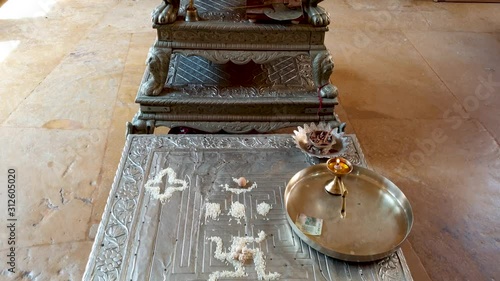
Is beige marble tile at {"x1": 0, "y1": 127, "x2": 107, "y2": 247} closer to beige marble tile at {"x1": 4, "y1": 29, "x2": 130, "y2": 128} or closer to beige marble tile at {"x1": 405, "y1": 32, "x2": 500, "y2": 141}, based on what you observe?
beige marble tile at {"x1": 4, "y1": 29, "x2": 130, "y2": 128}

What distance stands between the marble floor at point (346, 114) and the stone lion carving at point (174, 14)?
2.26 feet

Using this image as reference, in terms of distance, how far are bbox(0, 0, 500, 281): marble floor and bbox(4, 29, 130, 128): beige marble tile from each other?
1 cm

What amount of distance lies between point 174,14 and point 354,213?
3.56ft

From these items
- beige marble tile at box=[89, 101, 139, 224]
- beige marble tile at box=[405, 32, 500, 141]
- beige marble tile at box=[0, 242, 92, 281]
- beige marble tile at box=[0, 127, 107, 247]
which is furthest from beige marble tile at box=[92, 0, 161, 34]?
beige marble tile at box=[405, 32, 500, 141]

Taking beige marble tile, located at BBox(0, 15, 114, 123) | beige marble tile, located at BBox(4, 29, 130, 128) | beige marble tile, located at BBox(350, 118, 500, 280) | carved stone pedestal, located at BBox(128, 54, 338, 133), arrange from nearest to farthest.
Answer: beige marble tile, located at BBox(350, 118, 500, 280) < carved stone pedestal, located at BBox(128, 54, 338, 133) < beige marble tile, located at BBox(4, 29, 130, 128) < beige marble tile, located at BBox(0, 15, 114, 123)

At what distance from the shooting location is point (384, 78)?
8.65ft

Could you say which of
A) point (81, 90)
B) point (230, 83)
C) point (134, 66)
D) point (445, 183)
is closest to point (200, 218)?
point (230, 83)

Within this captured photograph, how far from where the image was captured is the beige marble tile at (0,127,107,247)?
1554mm

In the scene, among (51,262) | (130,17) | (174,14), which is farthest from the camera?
(130,17)

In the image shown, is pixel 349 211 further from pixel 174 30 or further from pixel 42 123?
pixel 42 123

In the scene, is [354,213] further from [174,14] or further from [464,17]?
[464,17]

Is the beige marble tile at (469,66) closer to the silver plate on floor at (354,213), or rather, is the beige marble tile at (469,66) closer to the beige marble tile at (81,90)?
the silver plate on floor at (354,213)

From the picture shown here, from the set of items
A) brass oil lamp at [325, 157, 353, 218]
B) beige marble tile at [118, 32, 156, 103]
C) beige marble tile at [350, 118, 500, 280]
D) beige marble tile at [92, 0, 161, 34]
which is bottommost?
beige marble tile at [350, 118, 500, 280]

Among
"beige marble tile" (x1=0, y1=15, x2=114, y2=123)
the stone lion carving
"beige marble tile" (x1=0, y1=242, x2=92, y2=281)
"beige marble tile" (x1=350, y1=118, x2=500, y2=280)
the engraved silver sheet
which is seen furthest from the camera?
"beige marble tile" (x1=0, y1=15, x2=114, y2=123)
